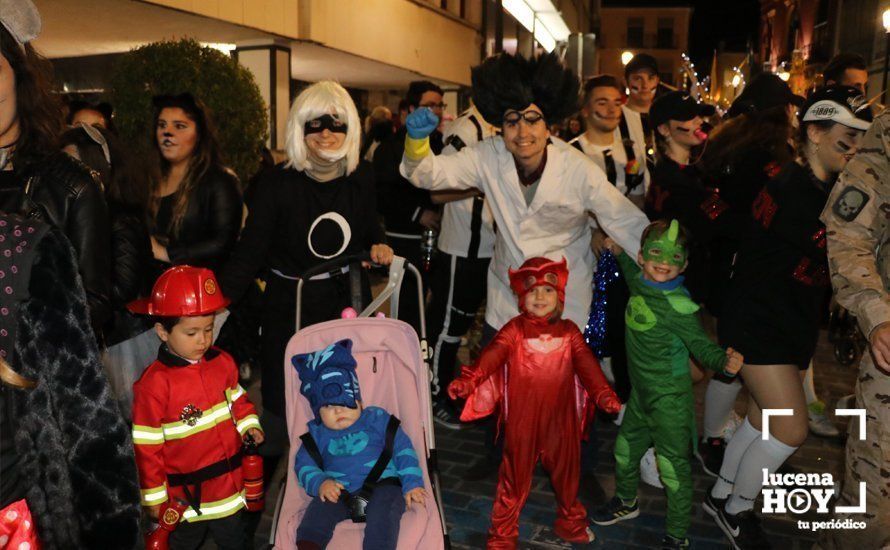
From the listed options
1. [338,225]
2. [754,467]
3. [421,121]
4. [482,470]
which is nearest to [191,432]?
[338,225]

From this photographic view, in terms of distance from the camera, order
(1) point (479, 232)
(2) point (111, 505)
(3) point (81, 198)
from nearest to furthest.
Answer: (2) point (111, 505), (3) point (81, 198), (1) point (479, 232)

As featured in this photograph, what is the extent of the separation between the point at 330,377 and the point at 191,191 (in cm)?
184

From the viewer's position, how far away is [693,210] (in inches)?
164

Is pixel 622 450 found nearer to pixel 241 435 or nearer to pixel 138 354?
pixel 241 435

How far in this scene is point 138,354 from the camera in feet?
12.3

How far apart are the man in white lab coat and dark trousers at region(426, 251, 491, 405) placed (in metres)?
1.17

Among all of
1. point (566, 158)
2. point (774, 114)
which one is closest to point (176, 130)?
point (566, 158)

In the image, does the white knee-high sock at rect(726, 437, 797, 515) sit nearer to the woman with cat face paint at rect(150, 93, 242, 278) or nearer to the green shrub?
the woman with cat face paint at rect(150, 93, 242, 278)

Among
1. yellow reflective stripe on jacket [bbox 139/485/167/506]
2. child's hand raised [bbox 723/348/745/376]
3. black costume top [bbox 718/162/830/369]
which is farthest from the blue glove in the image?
yellow reflective stripe on jacket [bbox 139/485/167/506]

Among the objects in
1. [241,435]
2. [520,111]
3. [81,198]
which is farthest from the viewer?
[520,111]

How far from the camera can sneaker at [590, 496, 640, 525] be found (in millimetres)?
4094

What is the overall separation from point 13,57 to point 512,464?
2781 mm

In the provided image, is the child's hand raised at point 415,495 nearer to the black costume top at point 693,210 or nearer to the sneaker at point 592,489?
the sneaker at point 592,489

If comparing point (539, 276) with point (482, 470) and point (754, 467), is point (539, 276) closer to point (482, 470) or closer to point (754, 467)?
point (754, 467)
